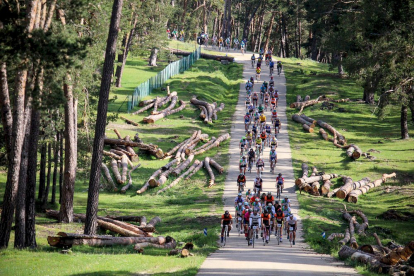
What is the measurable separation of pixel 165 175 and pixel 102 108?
15.0 m

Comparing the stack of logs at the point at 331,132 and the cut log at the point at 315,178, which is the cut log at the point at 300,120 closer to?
the stack of logs at the point at 331,132

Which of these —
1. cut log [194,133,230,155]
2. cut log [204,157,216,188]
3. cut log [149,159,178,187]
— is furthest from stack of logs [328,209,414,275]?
cut log [194,133,230,155]

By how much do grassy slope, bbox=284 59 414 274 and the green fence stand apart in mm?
12659

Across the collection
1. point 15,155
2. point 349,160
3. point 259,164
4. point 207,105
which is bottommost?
point 259,164

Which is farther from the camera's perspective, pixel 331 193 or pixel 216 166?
pixel 216 166

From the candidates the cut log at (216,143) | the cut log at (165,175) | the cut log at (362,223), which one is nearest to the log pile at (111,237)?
the cut log at (165,175)

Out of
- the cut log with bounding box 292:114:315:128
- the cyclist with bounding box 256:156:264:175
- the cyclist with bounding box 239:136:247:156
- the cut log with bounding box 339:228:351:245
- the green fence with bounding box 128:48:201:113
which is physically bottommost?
the cut log with bounding box 339:228:351:245

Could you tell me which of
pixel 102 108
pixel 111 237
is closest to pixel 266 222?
pixel 111 237

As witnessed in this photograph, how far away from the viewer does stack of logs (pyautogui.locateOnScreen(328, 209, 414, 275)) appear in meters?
17.7

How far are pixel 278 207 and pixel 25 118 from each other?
11.6 meters

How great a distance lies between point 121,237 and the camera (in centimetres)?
2230

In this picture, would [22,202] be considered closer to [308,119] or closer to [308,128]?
[308,128]

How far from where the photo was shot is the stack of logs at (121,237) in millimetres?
20672

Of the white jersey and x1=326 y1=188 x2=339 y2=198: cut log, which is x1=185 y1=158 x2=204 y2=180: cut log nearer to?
x1=326 y1=188 x2=339 y2=198: cut log
